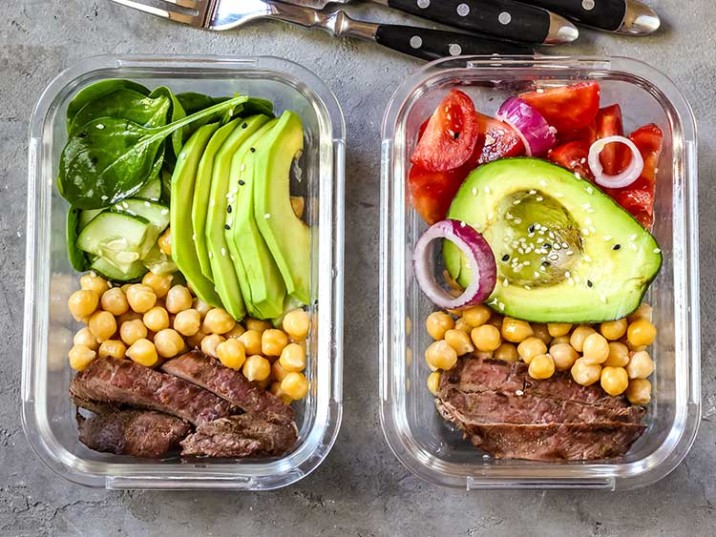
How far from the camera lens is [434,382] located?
76.0 inches

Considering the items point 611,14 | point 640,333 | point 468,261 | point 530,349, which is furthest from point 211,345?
point 611,14

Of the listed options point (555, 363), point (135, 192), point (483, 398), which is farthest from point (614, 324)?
point (135, 192)

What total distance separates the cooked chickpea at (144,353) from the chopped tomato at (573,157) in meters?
0.95

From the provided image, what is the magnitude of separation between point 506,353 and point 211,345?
65 centimetres

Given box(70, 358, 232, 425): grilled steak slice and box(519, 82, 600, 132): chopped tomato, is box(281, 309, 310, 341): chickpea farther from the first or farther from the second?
box(519, 82, 600, 132): chopped tomato

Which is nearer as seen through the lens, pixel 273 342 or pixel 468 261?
pixel 468 261

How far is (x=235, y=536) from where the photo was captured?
2025 mm

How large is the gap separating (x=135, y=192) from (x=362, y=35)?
0.63 meters

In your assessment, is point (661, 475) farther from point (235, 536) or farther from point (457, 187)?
point (235, 536)

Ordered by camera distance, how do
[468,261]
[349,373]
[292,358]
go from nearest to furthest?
[468,261] < [292,358] < [349,373]

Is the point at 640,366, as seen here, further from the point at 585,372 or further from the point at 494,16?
the point at 494,16

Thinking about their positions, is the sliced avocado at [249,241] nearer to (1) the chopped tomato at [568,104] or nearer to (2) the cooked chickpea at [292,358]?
(2) the cooked chickpea at [292,358]

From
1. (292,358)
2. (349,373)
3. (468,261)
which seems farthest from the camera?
(349,373)

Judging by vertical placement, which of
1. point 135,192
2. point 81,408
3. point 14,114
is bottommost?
point 81,408
